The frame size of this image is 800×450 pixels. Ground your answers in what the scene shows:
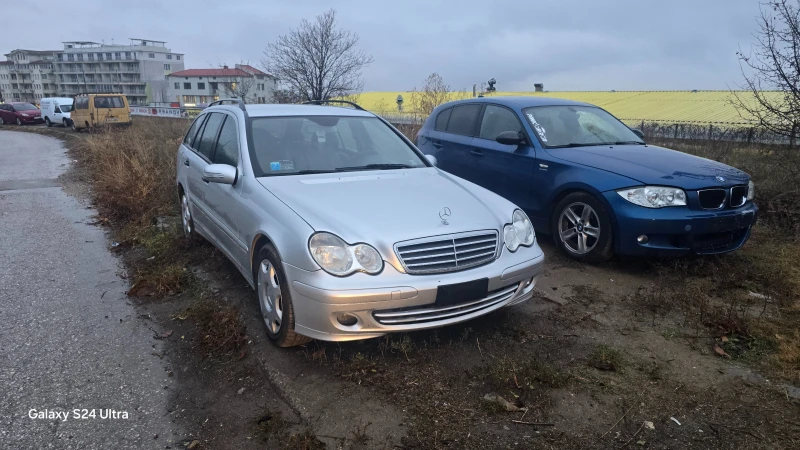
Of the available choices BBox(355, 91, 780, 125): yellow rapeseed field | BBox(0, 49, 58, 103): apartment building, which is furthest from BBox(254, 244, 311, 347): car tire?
BBox(0, 49, 58, 103): apartment building

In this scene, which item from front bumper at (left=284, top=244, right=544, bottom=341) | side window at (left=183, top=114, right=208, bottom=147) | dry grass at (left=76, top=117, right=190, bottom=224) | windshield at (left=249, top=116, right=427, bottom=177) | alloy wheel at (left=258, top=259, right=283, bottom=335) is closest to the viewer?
front bumper at (left=284, top=244, right=544, bottom=341)

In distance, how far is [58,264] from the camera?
565cm

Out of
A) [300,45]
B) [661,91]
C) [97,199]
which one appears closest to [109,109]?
[300,45]

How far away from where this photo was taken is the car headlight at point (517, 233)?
3633 mm

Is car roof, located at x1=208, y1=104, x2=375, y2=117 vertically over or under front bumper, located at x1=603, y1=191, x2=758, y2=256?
over

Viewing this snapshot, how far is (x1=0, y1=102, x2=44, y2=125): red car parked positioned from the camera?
112ft

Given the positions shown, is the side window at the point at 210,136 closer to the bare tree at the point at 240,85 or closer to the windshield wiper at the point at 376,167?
the windshield wiper at the point at 376,167

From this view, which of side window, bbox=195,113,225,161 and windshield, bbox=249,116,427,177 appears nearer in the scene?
windshield, bbox=249,116,427,177

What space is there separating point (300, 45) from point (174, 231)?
1745 cm

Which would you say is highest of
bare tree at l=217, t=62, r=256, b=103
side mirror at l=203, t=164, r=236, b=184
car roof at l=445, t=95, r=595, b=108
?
bare tree at l=217, t=62, r=256, b=103

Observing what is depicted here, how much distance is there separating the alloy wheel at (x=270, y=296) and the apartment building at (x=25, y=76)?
132017 millimetres

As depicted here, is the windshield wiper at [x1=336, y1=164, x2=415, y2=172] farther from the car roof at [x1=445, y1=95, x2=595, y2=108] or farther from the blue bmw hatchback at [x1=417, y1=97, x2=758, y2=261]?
the car roof at [x1=445, y1=95, x2=595, y2=108]

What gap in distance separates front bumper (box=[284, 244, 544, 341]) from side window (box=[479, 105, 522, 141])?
3.17 m

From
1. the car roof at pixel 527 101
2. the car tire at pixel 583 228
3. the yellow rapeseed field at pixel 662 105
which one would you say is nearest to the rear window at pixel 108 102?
the yellow rapeseed field at pixel 662 105
